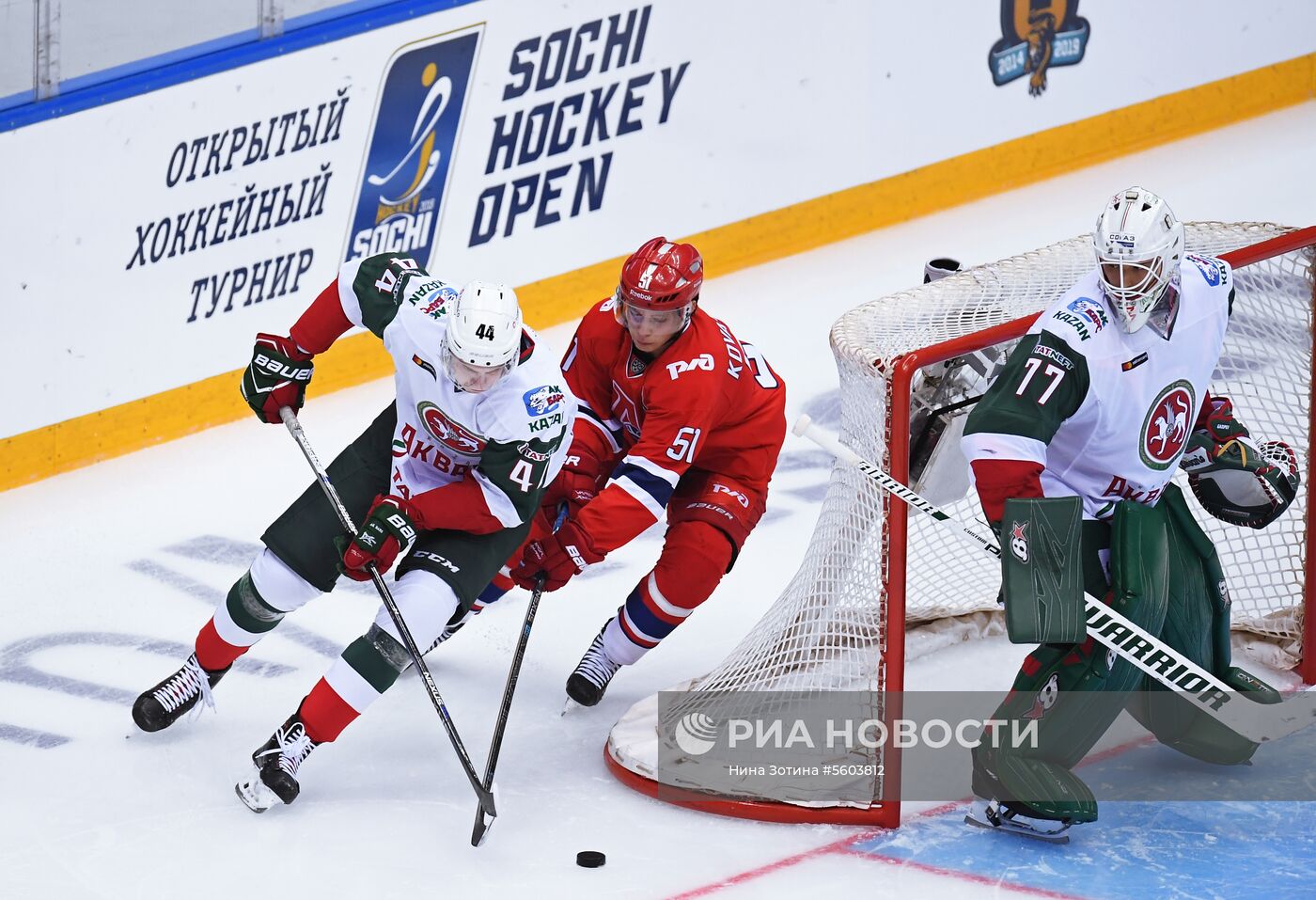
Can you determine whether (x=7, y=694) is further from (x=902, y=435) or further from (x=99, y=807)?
(x=902, y=435)

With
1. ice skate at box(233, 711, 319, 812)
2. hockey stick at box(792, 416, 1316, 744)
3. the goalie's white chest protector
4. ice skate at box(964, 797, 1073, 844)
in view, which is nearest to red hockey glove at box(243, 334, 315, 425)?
ice skate at box(233, 711, 319, 812)

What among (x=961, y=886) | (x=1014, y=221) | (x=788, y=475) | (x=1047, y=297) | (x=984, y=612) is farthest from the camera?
(x=1014, y=221)

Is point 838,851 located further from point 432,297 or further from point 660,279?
point 432,297

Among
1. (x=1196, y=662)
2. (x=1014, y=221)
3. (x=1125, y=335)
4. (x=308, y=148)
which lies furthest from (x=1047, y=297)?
(x=1014, y=221)

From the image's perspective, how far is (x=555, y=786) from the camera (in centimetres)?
395

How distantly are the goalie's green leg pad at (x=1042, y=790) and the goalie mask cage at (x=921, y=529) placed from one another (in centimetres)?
21

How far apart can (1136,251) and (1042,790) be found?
1.01 metres

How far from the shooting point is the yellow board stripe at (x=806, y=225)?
5.62 metres

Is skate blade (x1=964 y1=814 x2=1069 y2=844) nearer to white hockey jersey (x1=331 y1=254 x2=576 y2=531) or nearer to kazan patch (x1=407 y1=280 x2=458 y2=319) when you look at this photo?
white hockey jersey (x1=331 y1=254 x2=576 y2=531)

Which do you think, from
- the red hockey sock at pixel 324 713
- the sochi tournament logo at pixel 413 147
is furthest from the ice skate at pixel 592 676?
the sochi tournament logo at pixel 413 147

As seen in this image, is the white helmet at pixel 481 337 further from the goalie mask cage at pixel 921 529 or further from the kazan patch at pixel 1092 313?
the kazan patch at pixel 1092 313

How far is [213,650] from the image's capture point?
13.4 feet

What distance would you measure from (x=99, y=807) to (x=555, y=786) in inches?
35.2

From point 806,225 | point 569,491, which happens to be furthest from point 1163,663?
point 806,225
